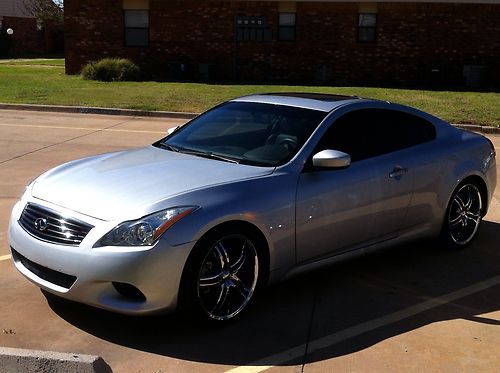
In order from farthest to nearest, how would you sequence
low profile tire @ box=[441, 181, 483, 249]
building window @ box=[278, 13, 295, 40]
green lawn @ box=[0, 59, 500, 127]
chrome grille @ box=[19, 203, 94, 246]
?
building window @ box=[278, 13, 295, 40], green lawn @ box=[0, 59, 500, 127], low profile tire @ box=[441, 181, 483, 249], chrome grille @ box=[19, 203, 94, 246]

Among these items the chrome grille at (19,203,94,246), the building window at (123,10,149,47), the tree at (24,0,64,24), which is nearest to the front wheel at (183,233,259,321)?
the chrome grille at (19,203,94,246)

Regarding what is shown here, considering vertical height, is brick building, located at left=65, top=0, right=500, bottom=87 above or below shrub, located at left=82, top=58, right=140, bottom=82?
above

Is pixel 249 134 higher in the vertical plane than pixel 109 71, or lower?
higher

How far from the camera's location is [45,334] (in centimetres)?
400

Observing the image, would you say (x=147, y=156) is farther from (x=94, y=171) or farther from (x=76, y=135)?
(x=76, y=135)

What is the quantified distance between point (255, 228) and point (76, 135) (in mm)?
9165

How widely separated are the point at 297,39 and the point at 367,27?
2996 mm

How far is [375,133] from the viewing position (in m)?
5.29

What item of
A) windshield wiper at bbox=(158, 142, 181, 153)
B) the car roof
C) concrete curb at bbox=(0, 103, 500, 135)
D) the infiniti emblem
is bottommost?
concrete curb at bbox=(0, 103, 500, 135)

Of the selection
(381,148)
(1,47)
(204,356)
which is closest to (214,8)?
(381,148)

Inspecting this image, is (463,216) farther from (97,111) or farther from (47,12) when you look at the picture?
(47,12)

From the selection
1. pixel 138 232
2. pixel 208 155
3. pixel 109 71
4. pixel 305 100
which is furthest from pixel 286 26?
pixel 138 232

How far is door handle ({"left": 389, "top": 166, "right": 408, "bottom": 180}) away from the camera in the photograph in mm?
5164

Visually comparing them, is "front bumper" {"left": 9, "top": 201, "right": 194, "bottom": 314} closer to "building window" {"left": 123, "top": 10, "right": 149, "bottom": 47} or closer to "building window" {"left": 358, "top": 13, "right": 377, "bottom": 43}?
"building window" {"left": 358, "top": 13, "right": 377, "bottom": 43}
